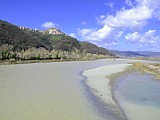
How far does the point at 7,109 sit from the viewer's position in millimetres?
15297

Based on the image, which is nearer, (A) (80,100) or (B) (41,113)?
(B) (41,113)

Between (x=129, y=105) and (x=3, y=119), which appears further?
(x=129, y=105)

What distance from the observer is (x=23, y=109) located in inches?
612

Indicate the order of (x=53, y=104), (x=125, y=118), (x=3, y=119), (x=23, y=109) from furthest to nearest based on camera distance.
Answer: (x=53, y=104) → (x=23, y=109) → (x=125, y=118) → (x=3, y=119)

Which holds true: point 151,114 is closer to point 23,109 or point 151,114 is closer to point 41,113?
point 41,113

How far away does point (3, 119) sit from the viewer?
43.2 ft

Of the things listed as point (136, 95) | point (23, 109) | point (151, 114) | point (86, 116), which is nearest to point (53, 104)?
point (23, 109)

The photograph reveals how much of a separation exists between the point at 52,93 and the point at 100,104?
5.16 m

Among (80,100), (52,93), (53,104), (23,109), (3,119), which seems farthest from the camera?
(52,93)

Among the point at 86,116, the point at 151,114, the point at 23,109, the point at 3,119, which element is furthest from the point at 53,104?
the point at 151,114

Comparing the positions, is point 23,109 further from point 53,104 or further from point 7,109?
point 53,104

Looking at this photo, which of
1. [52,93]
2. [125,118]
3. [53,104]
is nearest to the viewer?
[125,118]

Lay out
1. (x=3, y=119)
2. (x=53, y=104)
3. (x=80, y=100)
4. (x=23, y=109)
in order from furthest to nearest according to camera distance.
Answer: (x=80, y=100)
(x=53, y=104)
(x=23, y=109)
(x=3, y=119)

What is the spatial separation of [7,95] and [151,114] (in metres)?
10.1
